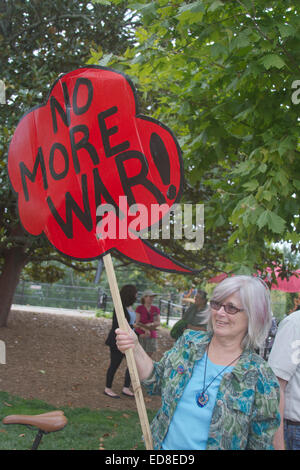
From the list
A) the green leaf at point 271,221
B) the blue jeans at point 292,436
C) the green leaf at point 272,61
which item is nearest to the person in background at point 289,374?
the blue jeans at point 292,436

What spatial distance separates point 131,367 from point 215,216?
10.5ft

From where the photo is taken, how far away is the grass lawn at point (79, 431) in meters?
5.19

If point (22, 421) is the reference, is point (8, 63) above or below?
above

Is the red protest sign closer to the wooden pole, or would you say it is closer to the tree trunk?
the wooden pole

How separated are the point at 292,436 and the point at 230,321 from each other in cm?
92

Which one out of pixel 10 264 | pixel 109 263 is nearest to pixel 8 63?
pixel 10 264

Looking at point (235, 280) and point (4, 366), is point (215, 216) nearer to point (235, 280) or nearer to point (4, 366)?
point (235, 280)

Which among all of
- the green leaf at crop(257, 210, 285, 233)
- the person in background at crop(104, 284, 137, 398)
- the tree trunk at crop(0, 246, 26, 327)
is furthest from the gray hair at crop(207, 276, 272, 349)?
the tree trunk at crop(0, 246, 26, 327)

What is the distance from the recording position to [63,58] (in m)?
8.67

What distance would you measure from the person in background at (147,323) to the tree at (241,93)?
330 centimetres

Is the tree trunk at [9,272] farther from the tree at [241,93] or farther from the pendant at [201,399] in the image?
the pendant at [201,399]

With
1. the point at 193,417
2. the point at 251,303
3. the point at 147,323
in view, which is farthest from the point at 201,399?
the point at 147,323

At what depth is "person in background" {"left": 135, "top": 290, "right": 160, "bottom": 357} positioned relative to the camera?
8.30 metres

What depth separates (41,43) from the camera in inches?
340
